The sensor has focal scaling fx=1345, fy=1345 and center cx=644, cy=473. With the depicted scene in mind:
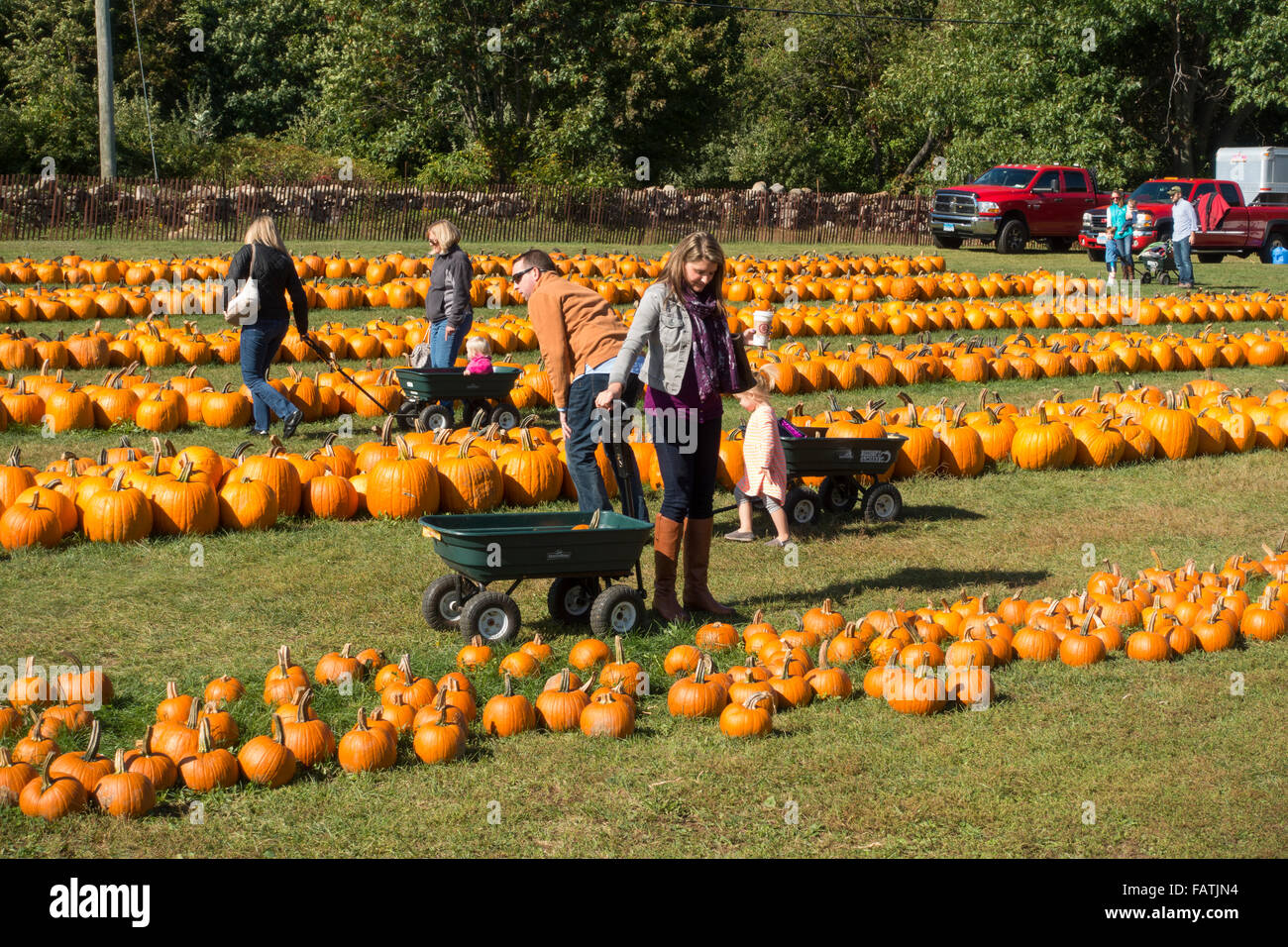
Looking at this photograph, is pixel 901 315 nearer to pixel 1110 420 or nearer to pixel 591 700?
pixel 1110 420

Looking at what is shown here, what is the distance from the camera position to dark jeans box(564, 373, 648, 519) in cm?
773

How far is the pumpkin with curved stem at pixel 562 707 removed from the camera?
5816 millimetres

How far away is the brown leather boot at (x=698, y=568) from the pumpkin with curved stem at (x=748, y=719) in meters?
1.48

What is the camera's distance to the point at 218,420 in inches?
461

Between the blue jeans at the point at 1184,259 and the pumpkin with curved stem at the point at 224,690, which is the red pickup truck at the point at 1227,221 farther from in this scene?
the pumpkin with curved stem at the point at 224,690

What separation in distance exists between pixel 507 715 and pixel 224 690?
1277 mm

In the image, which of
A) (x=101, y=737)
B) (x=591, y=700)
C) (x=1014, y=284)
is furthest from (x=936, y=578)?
(x=1014, y=284)

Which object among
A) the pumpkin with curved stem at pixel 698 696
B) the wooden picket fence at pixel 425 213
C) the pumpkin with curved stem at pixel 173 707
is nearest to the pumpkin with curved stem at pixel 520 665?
the pumpkin with curved stem at pixel 698 696

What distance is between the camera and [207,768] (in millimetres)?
5133

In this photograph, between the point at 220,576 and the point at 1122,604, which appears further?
the point at 220,576

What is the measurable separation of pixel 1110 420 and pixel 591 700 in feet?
24.6

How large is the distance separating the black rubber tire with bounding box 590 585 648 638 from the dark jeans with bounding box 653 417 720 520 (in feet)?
1.59

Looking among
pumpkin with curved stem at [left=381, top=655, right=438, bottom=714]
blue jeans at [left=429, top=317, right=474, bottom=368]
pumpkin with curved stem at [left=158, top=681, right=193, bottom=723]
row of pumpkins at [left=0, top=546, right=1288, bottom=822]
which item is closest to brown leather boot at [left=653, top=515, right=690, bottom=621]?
row of pumpkins at [left=0, top=546, right=1288, bottom=822]
